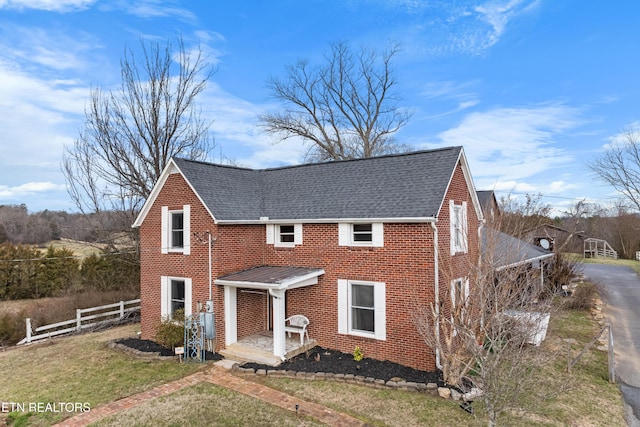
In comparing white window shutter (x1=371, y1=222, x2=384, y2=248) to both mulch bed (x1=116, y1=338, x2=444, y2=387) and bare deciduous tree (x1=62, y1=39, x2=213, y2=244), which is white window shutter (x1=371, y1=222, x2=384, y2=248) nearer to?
mulch bed (x1=116, y1=338, x2=444, y2=387)

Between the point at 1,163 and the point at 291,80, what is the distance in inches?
936

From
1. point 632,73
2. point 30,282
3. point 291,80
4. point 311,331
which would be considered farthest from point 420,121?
point 30,282

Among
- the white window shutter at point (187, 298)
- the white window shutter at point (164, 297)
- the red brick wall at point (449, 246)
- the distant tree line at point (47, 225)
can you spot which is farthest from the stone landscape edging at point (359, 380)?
the distant tree line at point (47, 225)

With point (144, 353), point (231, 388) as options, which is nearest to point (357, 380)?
point (231, 388)

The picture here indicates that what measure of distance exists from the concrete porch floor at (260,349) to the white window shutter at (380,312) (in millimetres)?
2543

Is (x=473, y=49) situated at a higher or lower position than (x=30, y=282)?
higher

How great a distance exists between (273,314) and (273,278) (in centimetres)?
168

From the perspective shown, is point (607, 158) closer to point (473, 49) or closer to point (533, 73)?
point (533, 73)

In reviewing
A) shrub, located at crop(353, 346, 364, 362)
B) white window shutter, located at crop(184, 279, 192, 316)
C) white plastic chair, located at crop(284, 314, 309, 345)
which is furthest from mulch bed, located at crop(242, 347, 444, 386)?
white window shutter, located at crop(184, 279, 192, 316)

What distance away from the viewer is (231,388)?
985cm

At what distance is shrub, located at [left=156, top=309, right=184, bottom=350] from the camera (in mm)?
12817

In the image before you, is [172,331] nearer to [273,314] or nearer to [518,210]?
[273,314]

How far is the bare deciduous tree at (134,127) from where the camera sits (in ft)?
70.1

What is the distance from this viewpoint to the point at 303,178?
15883 mm
